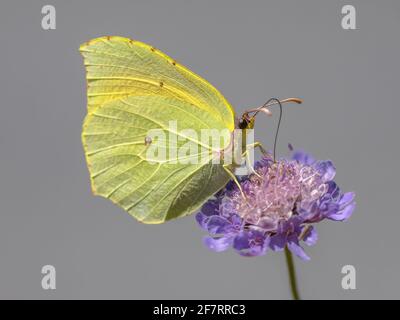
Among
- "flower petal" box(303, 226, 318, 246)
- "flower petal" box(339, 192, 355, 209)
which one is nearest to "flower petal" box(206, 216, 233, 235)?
"flower petal" box(303, 226, 318, 246)

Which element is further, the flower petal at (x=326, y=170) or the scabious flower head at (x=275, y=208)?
the flower petal at (x=326, y=170)

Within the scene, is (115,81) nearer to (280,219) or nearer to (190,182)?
(190,182)

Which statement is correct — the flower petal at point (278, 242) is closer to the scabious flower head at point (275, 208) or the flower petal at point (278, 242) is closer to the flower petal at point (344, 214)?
the scabious flower head at point (275, 208)

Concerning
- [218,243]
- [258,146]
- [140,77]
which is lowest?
[218,243]

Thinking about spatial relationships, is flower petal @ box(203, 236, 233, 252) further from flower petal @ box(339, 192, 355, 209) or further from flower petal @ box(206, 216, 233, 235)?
flower petal @ box(339, 192, 355, 209)

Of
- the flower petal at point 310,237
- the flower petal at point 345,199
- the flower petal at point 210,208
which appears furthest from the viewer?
the flower petal at point 210,208

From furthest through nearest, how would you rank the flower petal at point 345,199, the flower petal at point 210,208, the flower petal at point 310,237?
the flower petal at point 210,208, the flower petal at point 345,199, the flower petal at point 310,237

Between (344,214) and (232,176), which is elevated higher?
(232,176)

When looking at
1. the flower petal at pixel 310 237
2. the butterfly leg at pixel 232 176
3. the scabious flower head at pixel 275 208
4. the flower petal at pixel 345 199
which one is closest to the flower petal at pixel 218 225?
the scabious flower head at pixel 275 208

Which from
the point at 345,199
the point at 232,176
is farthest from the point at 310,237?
the point at 232,176

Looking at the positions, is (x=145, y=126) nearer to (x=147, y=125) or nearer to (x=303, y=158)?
(x=147, y=125)
